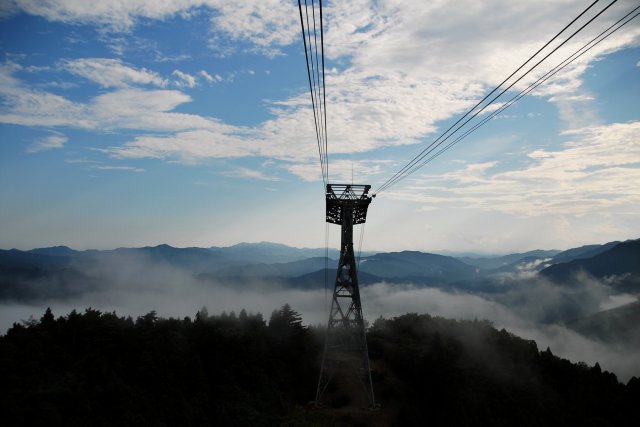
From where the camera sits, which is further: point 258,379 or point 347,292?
point 258,379

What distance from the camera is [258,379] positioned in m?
44.2

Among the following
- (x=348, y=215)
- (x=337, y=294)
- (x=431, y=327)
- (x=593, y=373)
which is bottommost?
(x=593, y=373)

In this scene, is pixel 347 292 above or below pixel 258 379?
above

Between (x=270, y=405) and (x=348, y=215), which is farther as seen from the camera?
(x=270, y=405)

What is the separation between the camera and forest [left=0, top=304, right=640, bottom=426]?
34344 millimetres

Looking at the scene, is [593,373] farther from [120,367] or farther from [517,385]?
[120,367]

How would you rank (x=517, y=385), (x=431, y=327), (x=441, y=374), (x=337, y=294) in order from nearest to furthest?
1. (x=337, y=294)
2. (x=441, y=374)
3. (x=517, y=385)
4. (x=431, y=327)

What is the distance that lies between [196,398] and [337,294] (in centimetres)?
1508

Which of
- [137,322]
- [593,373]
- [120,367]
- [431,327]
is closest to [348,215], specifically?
[120,367]

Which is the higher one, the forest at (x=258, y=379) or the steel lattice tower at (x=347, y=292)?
the steel lattice tower at (x=347, y=292)

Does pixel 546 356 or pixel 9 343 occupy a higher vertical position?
pixel 9 343

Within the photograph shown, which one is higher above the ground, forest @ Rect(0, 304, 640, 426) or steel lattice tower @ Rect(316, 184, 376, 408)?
steel lattice tower @ Rect(316, 184, 376, 408)

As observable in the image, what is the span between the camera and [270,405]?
40125 millimetres

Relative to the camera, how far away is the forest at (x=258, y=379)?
34.3 metres
